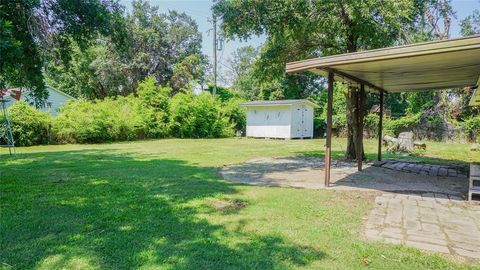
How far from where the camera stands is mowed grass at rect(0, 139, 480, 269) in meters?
2.68

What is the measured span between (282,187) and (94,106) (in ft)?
44.0

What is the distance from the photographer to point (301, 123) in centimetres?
2133

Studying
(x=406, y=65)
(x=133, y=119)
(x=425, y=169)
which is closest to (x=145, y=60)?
(x=133, y=119)

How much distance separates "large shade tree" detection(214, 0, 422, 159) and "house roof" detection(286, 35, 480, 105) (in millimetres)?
1502

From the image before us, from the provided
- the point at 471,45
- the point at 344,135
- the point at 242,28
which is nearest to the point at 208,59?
the point at 344,135

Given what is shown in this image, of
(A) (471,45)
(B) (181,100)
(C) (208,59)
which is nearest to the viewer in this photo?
(A) (471,45)

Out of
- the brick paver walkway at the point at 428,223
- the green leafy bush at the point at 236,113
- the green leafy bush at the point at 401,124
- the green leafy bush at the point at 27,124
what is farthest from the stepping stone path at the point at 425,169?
the green leafy bush at the point at 236,113

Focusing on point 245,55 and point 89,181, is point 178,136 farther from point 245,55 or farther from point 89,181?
point 245,55

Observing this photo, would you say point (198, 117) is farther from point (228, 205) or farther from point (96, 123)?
point (228, 205)

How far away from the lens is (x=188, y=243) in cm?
303

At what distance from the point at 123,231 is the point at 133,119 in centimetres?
1484

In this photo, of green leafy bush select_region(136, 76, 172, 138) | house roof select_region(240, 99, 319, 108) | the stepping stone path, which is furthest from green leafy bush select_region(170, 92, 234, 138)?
the stepping stone path

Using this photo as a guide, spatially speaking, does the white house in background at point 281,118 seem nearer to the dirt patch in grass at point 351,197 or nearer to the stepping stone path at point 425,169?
the stepping stone path at point 425,169

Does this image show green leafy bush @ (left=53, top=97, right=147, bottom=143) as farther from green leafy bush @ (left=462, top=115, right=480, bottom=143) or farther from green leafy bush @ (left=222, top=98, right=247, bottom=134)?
green leafy bush @ (left=462, top=115, right=480, bottom=143)
